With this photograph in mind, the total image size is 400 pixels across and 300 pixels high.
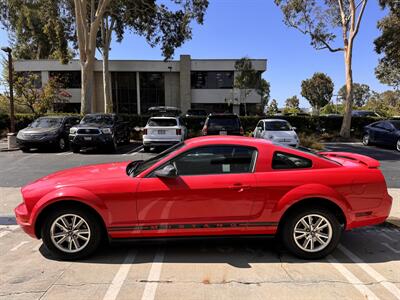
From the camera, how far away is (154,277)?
13.4ft

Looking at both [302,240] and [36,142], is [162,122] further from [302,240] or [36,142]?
[302,240]

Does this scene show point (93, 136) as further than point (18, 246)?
Yes

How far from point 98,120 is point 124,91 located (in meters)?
25.6

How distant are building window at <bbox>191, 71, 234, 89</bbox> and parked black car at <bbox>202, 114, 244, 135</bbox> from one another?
26764 millimetres

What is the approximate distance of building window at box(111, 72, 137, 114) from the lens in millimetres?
40938

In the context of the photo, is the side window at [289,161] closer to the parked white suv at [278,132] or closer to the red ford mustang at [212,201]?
the red ford mustang at [212,201]

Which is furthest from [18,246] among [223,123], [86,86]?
[86,86]

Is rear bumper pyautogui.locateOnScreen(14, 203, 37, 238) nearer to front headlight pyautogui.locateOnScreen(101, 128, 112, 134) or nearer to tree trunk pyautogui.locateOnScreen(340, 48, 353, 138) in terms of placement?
front headlight pyautogui.locateOnScreen(101, 128, 112, 134)

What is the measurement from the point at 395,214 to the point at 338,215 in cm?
252

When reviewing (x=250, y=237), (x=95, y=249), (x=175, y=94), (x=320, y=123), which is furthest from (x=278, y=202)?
(x=175, y=94)

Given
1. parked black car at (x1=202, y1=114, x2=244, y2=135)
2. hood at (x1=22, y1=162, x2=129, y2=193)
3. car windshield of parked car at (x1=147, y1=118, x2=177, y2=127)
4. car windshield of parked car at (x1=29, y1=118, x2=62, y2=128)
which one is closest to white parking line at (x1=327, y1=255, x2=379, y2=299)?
hood at (x1=22, y1=162, x2=129, y2=193)

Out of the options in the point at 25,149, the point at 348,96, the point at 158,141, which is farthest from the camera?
the point at 348,96

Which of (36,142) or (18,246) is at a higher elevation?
(36,142)

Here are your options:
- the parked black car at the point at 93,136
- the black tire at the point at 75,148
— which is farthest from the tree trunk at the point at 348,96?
the black tire at the point at 75,148
